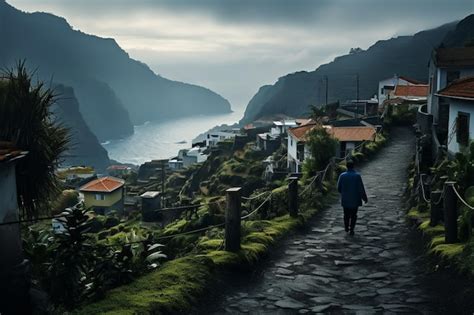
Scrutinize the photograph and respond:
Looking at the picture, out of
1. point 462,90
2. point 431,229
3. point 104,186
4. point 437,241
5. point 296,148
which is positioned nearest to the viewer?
point 437,241

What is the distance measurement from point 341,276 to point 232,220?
197 cm

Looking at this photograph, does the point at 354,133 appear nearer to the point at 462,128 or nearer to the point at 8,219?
the point at 462,128

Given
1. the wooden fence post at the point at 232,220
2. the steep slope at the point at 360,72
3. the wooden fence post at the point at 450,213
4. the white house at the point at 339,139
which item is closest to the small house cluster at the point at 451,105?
the white house at the point at 339,139

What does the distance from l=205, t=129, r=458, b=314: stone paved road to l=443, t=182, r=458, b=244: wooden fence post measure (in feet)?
2.49

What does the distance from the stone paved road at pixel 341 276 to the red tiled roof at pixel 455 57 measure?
62.3 ft

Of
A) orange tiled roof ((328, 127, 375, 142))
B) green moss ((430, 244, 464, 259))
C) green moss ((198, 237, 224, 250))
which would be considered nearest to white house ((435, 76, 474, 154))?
green moss ((430, 244, 464, 259))

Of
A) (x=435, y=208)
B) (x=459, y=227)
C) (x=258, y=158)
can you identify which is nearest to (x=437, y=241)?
(x=459, y=227)

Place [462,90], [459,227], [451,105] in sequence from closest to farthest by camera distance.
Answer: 1. [459,227]
2. [462,90]
3. [451,105]

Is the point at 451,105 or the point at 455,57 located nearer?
the point at 451,105

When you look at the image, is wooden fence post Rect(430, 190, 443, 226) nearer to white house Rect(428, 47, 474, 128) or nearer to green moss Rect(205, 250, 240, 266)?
green moss Rect(205, 250, 240, 266)

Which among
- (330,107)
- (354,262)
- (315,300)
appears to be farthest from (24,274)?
(330,107)

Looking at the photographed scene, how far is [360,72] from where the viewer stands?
543 ft

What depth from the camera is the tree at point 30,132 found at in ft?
23.5

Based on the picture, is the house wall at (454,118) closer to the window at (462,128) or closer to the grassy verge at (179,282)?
the window at (462,128)
